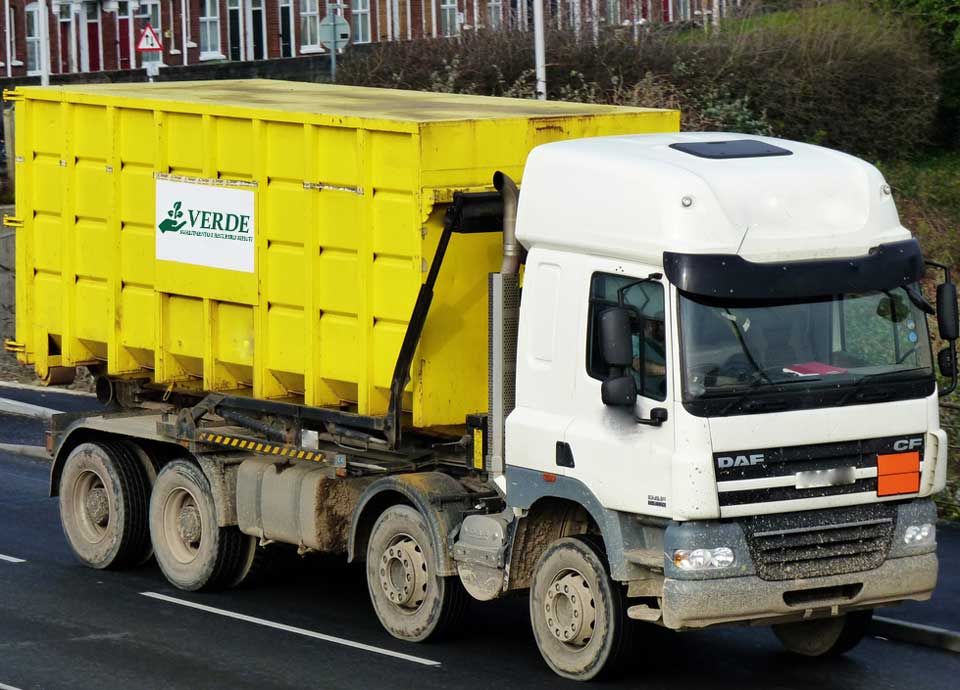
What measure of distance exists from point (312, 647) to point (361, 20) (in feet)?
164

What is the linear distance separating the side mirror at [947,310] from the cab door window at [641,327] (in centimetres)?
166

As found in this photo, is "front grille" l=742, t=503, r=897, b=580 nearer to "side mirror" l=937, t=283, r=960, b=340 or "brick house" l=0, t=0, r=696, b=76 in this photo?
"side mirror" l=937, t=283, r=960, b=340

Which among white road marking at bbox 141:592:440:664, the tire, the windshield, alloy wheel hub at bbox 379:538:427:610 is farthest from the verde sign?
the windshield

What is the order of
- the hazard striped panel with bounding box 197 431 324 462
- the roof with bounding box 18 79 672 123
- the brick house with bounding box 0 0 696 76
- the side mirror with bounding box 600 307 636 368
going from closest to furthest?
the side mirror with bounding box 600 307 636 368
the roof with bounding box 18 79 672 123
the hazard striped panel with bounding box 197 431 324 462
the brick house with bounding box 0 0 696 76

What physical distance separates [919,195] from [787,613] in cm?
1620

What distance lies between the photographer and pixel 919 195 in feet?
82.7

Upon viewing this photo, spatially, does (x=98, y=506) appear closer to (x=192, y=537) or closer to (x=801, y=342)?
(x=192, y=537)

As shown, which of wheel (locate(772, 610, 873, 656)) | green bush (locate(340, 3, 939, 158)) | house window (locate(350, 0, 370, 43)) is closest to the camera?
wheel (locate(772, 610, 873, 656))

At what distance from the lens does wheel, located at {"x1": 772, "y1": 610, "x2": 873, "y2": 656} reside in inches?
438

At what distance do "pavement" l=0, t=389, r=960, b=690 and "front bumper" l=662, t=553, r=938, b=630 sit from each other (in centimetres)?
66

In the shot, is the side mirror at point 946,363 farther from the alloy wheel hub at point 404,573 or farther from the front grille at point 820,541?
the alloy wheel hub at point 404,573

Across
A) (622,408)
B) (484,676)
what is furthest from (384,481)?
(622,408)

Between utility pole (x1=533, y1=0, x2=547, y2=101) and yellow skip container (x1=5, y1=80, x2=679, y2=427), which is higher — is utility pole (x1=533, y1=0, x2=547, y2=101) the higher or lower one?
the higher one

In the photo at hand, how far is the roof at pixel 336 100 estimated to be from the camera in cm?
1173
